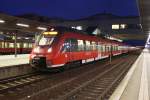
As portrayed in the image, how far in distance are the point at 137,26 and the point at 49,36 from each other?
41709 millimetres

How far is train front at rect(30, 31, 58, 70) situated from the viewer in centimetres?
1608

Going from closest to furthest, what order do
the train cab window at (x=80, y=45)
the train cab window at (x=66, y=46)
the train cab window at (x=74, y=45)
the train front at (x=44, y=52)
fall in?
A: the train front at (x=44, y=52), the train cab window at (x=66, y=46), the train cab window at (x=74, y=45), the train cab window at (x=80, y=45)

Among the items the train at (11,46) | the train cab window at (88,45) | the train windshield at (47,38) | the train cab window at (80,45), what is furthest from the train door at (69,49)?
the train at (11,46)

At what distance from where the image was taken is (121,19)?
183 feet

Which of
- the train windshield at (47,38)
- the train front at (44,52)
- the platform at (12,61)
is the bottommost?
the platform at (12,61)

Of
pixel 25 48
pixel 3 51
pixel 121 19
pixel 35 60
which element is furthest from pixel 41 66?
pixel 121 19

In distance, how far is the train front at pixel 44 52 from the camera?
16078mm

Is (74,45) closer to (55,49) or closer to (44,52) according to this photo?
(55,49)

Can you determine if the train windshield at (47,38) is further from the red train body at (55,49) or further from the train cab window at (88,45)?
the train cab window at (88,45)

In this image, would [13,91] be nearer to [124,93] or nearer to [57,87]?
[57,87]

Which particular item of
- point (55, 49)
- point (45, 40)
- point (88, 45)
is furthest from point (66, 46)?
point (88, 45)

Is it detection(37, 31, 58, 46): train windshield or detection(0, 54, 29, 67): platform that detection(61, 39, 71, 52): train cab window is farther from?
detection(0, 54, 29, 67): platform

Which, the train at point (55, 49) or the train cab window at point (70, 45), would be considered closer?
the train at point (55, 49)

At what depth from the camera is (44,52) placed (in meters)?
16.2
